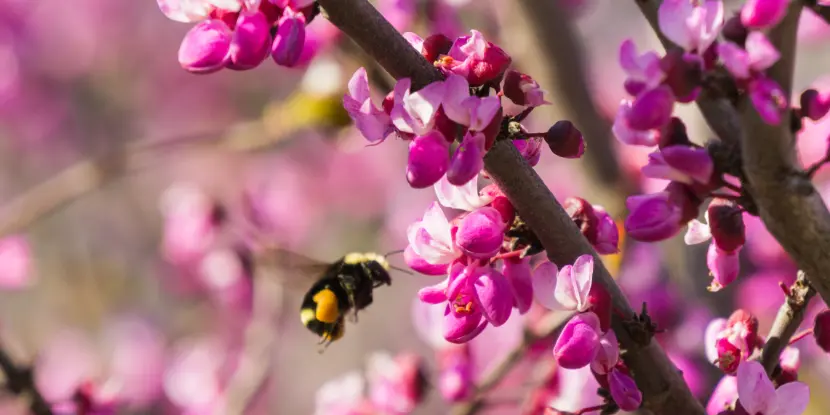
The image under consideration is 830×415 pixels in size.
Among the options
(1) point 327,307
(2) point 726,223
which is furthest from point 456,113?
(1) point 327,307

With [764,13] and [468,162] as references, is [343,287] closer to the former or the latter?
[468,162]

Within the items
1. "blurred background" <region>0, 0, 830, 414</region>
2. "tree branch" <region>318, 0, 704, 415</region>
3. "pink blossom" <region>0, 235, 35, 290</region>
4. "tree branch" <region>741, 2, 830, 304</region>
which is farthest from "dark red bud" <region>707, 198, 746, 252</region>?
"pink blossom" <region>0, 235, 35, 290</region>

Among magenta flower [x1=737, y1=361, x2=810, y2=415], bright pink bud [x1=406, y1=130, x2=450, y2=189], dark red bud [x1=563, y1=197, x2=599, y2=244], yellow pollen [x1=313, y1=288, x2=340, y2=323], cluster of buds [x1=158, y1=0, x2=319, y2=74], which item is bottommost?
magenta flower [x1=737, y1=361, x2=810, y2=415]

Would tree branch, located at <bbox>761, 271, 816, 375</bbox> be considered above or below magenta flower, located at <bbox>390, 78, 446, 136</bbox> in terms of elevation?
below

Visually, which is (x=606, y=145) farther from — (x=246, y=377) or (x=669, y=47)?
(x=669, y=47)

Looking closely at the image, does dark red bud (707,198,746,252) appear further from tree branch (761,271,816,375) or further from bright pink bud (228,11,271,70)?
bright pink bud (228,11,271,70)

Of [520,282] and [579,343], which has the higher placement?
[520,282]

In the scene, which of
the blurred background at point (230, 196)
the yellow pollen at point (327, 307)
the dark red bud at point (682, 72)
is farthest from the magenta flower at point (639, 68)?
the blurred background at point (230, 196)
